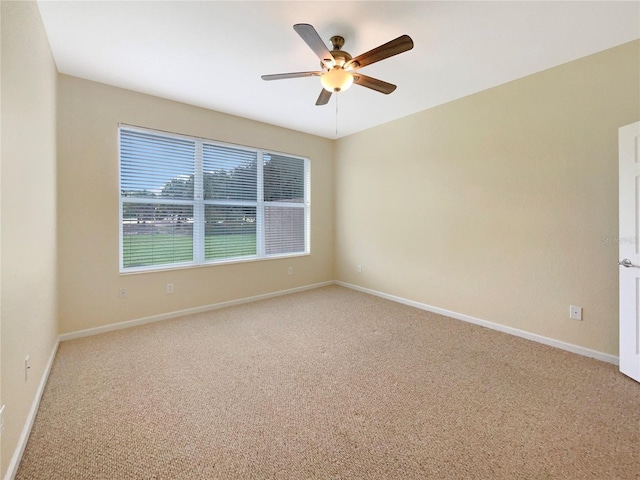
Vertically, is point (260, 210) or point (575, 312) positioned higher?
point (260, 210)

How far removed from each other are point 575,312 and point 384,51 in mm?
2783

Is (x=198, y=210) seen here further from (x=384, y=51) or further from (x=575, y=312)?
(x=575, y=312)

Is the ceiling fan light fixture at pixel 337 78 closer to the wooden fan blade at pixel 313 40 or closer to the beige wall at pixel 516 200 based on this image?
the wooden fan blade at pixel 313 40

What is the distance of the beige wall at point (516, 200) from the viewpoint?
2.36 m

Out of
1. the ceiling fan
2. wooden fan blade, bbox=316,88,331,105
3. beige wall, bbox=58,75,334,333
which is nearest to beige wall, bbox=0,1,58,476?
beige wall, bbox=58,75,334,333

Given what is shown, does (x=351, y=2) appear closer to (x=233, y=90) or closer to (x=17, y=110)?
(x=233, y=90)

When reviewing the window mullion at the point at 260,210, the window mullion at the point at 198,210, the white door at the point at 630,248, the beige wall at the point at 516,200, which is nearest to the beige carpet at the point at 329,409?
the white door at the point at 630,248

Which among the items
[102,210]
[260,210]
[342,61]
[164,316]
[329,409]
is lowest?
[329,409]

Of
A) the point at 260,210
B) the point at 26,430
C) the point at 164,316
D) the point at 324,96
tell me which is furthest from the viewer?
the point at 260,210

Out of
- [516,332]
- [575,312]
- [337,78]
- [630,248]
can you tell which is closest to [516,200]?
[630,248]

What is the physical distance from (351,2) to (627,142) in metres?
2.26

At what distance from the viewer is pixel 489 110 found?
3021 mm

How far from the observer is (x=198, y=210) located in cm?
364

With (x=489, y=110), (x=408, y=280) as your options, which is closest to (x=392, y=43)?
(x=489, y=110)
